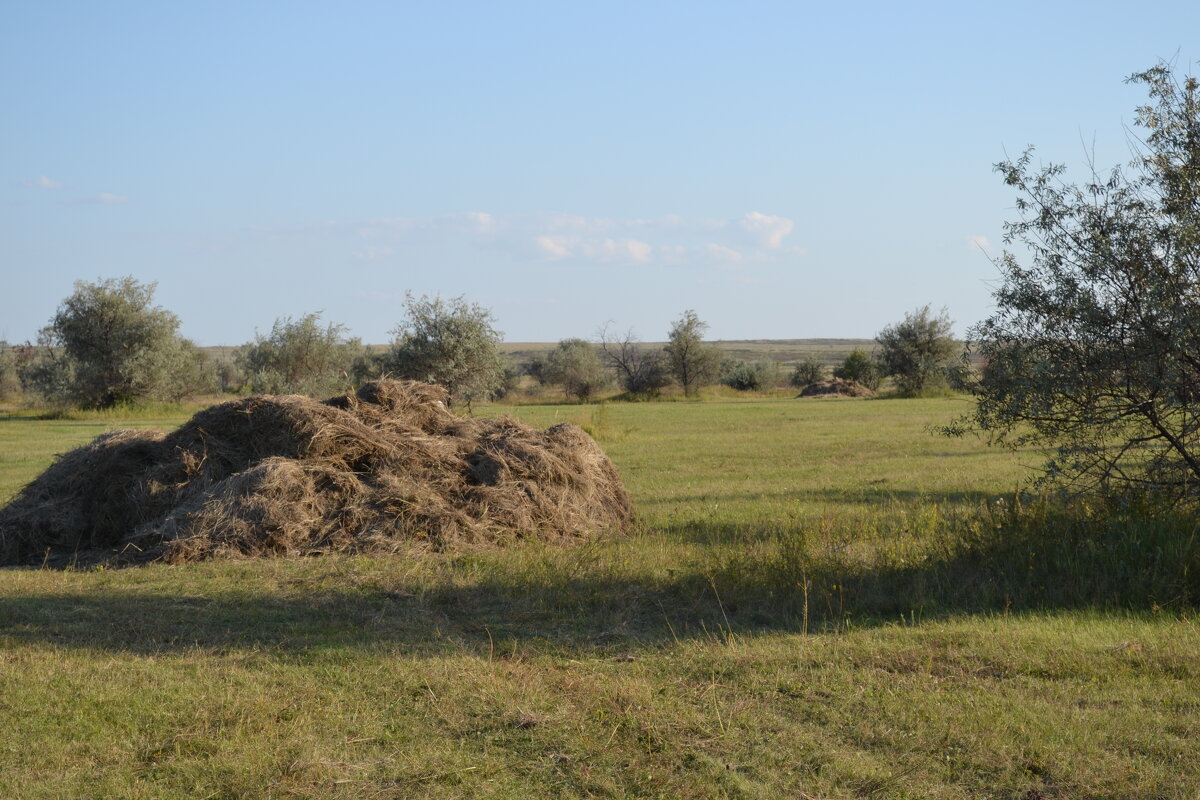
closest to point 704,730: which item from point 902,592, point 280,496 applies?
point 902,592

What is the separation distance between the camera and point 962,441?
23672mm

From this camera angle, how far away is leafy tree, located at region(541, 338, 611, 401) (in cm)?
6162

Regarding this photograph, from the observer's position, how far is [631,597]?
26.2 feet

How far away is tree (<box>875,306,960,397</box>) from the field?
164 feet

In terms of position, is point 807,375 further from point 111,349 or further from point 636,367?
point 111,349

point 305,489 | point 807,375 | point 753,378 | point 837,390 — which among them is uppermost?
point 807,375

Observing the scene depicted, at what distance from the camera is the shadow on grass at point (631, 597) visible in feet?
22.8

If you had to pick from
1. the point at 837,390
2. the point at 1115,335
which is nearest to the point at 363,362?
the point at 837,390

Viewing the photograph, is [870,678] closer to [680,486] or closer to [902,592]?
[902,592]

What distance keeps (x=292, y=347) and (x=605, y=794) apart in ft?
141

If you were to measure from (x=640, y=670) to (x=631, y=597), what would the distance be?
6.31ft

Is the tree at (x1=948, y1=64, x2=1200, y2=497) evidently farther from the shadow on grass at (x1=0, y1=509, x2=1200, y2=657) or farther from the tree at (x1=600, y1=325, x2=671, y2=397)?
the tree at (x1=600, y1=325, x2=671, y2=397)

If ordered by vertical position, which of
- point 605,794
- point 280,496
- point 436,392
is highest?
point 436,392

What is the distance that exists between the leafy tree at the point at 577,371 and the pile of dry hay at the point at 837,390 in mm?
13393
